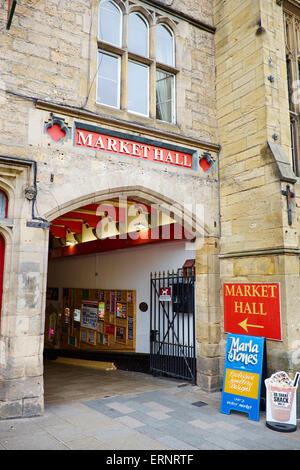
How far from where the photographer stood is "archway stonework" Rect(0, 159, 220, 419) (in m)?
4.64

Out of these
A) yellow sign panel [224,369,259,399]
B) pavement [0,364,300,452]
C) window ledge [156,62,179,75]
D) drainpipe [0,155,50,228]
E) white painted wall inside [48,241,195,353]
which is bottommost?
pavement [0,364,300,452]

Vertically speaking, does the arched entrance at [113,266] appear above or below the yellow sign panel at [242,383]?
above

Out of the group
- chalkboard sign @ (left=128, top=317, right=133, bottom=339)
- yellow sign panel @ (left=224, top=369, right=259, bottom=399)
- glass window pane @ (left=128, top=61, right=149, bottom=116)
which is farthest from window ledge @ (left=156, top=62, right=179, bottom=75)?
chalkboard sign @ (left=128, top=317, right=133, bottom=339)

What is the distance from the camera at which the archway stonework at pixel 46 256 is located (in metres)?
4.64

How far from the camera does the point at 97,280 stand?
33.9 feet

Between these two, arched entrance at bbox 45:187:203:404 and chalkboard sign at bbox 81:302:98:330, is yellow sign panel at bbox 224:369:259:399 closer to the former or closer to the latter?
arched entrance at bbox 45:187:203:404

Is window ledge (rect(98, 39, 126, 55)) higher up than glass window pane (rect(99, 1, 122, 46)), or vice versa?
glass window pane (rect(99, 1, 122, 46))

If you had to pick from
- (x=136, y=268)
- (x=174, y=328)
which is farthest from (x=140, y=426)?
(x=136, y=268)

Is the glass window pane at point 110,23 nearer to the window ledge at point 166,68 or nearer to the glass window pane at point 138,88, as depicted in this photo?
the glass window pane at point 138,88

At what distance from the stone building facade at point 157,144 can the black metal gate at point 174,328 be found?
1.43ft

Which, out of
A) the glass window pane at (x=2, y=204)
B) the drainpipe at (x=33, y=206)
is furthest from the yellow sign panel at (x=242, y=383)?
the glass window pane at (x=2, y=204)

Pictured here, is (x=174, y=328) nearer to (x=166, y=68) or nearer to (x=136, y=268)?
(x=136, y=268)

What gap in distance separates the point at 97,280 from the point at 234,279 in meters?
5.05

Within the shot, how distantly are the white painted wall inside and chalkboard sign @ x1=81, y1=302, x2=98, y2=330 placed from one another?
529mm
